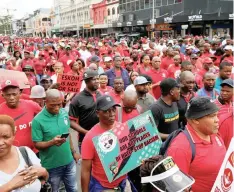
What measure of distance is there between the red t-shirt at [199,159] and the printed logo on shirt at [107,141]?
0.77m

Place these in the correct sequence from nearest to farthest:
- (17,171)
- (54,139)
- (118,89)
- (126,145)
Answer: (17,171) → (126,145) → (54,139) → (118,89)

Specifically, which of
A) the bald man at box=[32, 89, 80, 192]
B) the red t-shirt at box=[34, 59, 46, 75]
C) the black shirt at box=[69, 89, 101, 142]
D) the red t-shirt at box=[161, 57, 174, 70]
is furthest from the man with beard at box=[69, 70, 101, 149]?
the red t-shirt at box=[34, 59, 46, 75]

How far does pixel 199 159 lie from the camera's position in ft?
8.43

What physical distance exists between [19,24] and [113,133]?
15217cm

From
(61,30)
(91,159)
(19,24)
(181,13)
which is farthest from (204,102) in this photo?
(19,24)

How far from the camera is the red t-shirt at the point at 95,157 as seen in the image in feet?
10.6

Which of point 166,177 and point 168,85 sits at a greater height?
point 168,85

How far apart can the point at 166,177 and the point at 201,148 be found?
677mm

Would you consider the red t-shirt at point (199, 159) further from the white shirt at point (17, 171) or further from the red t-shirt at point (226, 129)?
the white shirt at point (17, 171)

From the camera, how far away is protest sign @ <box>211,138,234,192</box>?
7.58 feet

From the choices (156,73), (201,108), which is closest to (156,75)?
(156,73)

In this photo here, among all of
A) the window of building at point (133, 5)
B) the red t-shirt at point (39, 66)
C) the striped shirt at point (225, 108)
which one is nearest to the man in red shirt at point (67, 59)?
the red t-shirt at point (39, 66)

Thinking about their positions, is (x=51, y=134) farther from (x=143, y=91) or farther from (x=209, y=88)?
(x=209, y=88)

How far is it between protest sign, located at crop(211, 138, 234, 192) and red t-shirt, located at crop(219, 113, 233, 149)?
1096 mm
